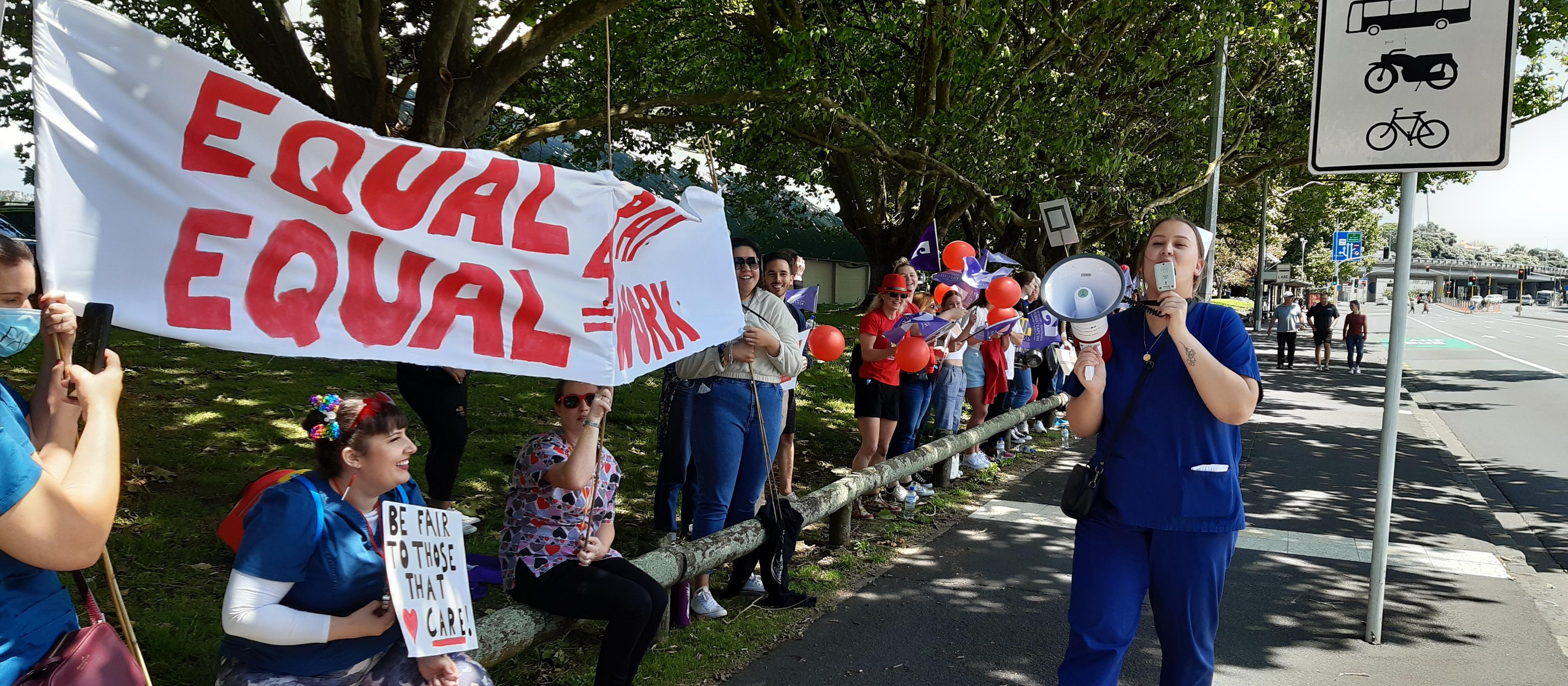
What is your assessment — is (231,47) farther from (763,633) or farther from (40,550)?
(40,550)

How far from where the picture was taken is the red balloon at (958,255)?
7.91m

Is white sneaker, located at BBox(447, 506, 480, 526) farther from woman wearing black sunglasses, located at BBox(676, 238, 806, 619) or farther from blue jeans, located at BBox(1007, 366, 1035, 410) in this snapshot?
blue jeans, located at BBox(1007, 366, 1035, 410)

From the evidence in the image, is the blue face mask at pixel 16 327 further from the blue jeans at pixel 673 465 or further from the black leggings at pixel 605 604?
the blue jeans at pixel 673 465

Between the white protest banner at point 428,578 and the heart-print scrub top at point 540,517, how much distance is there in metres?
0.63

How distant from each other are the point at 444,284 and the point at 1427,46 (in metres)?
4.30

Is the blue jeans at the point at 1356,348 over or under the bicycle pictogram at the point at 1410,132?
under

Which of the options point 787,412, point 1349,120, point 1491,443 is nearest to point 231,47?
point 787,412

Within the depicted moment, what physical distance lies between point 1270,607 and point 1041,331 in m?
3.04

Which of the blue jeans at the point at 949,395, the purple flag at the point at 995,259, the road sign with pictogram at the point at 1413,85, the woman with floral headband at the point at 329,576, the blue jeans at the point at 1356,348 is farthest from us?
the blue jeans at the point at 1356,348

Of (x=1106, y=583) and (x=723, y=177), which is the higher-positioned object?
(x=723, y=177)

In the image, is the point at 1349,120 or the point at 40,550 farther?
the point at 1349,120

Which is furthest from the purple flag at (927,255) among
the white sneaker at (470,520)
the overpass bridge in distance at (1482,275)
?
the overpass bridge in distance at (1482,275)

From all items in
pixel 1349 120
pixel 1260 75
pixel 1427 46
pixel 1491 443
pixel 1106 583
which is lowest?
pixel 1491 443

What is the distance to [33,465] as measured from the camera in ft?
5.76
